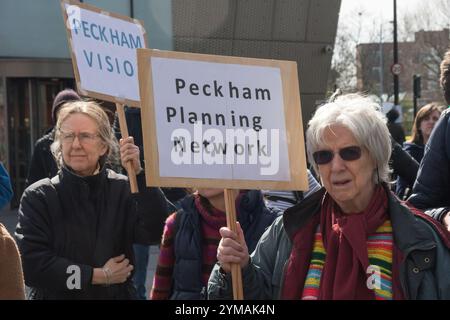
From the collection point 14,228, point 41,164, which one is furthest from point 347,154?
point 14,228

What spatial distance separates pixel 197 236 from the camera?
3.41 m

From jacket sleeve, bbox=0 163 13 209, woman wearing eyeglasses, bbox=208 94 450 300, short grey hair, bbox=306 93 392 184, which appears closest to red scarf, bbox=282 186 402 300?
woman wearing eyeglasses, bbox=208 94 450 300

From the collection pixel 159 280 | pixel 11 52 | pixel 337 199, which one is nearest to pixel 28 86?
pixel 11 52

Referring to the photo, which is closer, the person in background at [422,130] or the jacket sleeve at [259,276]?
the jacket sleeve at [259,276]

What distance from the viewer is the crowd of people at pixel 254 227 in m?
2.47

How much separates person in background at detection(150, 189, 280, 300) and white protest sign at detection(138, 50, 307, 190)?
74cm

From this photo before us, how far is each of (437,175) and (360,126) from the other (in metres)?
0.86

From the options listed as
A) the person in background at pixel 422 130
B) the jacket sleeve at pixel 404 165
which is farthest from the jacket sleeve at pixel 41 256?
the person in background at pixel 422 130

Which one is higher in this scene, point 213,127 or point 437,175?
point 213,127

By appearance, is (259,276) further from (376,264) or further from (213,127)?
(213,127)

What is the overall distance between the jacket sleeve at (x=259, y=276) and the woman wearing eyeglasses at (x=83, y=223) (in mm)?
1096

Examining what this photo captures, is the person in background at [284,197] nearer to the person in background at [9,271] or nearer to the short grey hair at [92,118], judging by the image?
the short grey hair at [92,118]

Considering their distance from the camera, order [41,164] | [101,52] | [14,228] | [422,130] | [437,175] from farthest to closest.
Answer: [14,228]
[422,130]
[41,164]
[101,52]
[437,175]

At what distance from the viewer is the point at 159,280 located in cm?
356
